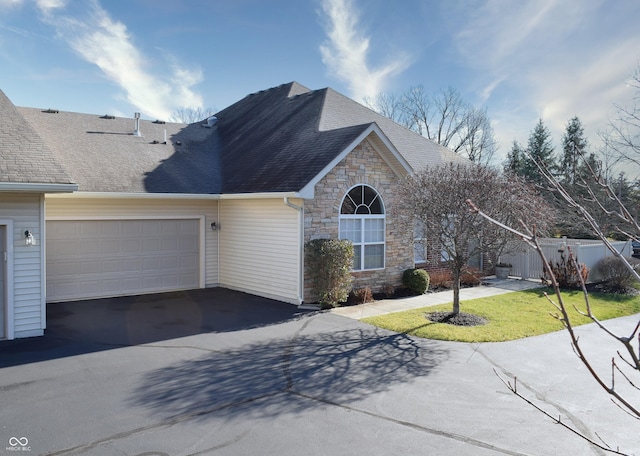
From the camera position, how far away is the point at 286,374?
25.9ft

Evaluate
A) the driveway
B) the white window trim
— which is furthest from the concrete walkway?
the driveway

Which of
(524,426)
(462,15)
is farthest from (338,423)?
(462,15)

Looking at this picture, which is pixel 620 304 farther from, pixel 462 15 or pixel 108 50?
pixel 108 50

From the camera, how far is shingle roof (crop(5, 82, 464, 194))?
1377cm

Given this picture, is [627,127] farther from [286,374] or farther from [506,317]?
[286,374]

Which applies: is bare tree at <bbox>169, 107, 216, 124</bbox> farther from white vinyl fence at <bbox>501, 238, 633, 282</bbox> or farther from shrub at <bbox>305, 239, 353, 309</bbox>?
shrub at <bbox>305, 239, 353, 309</bbox>

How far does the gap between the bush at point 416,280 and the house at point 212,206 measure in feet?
1.44

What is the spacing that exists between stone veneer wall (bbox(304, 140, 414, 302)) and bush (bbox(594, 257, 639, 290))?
268 inches

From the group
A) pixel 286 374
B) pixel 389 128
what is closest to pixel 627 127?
pixel 389 128

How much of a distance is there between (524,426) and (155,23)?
1807 centimetres

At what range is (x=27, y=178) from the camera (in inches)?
368

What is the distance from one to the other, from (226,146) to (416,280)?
899 cm

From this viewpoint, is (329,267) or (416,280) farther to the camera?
(416,280)

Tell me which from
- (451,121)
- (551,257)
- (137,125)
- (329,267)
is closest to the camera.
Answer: (329,267)
